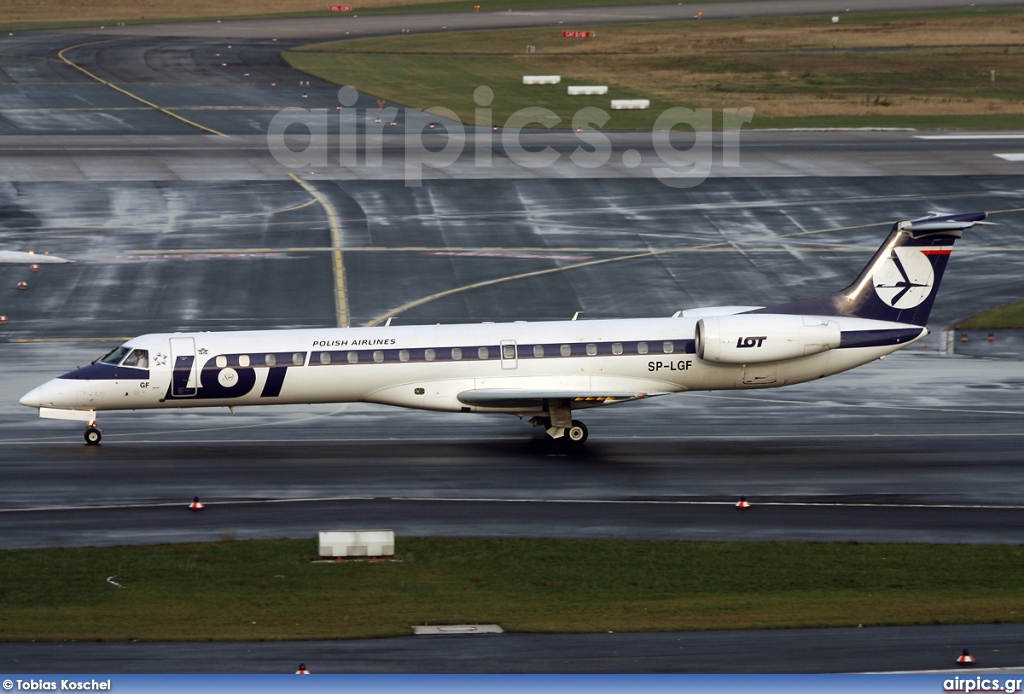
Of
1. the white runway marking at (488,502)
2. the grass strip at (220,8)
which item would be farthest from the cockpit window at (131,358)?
the grass strip at (220,8)

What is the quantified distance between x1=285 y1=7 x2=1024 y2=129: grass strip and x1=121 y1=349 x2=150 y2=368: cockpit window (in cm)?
5180

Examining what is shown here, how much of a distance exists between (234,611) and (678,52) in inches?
3688

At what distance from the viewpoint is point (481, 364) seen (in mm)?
36562

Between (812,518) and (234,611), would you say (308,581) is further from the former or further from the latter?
(812,518)

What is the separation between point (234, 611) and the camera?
2439cm

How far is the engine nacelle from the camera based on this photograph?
3600 centimetres

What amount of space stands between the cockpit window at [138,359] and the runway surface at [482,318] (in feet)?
7.44

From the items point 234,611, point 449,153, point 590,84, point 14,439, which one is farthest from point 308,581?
point 590,84

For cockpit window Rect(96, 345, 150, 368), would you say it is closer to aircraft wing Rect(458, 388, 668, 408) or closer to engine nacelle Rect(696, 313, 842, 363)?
aircraft wing Rect(458, 388, 668, 408)

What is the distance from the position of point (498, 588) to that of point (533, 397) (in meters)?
10.3
